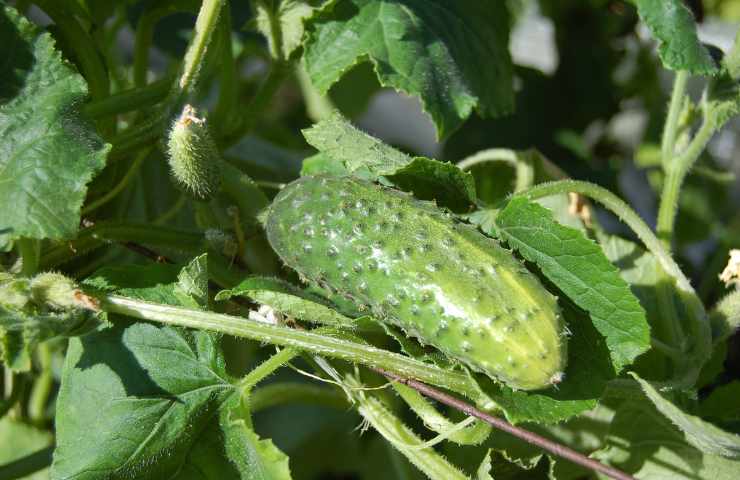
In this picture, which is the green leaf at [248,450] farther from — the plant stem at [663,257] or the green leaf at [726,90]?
the green leaf at [726,90]

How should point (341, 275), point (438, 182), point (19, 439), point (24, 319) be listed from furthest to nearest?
point (19, 439) → point (438, 182) → point (341, 275) → point (24, 319)

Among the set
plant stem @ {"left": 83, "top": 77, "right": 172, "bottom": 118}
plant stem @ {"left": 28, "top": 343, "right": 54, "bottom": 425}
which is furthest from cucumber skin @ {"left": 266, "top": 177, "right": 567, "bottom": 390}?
plant stem @ {"left": 28, "top": 343, "right": 54, "bottom": 425}

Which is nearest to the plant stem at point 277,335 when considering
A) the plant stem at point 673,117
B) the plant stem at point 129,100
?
the plant stem at point 129,100

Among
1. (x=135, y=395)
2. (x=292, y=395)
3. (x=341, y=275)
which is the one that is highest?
(x=341, y=275)

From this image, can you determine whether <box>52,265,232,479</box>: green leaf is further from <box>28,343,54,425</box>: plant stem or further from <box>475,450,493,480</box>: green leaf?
<box>28,343,54,425</box>: plant stem

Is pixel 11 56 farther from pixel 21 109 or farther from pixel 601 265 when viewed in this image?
pixel 601 265

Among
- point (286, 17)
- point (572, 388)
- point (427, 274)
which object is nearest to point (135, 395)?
point (427, 274)

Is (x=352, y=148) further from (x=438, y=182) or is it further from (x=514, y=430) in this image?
(x=514, y=430)
